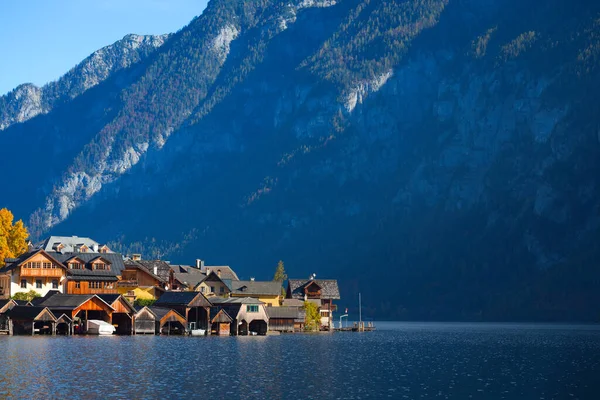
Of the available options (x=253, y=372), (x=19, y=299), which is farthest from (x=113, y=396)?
(x=19, y=299)

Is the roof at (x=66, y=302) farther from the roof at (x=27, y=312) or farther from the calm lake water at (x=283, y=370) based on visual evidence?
the calm lake water at (x=283, y=370)

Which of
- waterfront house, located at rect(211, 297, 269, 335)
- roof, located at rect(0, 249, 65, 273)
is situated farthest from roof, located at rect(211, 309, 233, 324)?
roof, located at rect(0, 249, 65, 273)

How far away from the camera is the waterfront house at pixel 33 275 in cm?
15888

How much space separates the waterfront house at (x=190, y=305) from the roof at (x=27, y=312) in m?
21.5

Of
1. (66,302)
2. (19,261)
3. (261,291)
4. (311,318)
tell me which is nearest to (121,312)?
(66,302)

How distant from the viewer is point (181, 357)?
4040 inches

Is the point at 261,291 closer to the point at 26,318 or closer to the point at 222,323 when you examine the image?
the point at 222,323

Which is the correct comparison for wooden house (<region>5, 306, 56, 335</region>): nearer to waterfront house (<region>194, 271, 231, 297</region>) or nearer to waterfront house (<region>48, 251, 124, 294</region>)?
waterfront house (<region>48, 251, 124, 294</region>)

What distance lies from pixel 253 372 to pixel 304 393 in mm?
14876

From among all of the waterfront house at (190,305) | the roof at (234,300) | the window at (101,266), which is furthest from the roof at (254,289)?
the waterfront house at (190,305)

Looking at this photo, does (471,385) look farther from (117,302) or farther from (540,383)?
(117,302)

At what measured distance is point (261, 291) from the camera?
7682 inches

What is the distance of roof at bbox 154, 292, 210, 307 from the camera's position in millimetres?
154500

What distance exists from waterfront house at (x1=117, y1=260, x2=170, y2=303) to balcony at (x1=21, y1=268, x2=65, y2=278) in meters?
10.0
